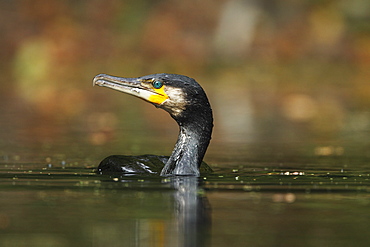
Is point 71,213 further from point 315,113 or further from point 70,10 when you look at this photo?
point 70,10

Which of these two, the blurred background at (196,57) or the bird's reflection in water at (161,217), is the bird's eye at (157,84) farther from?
the blurred background at (196,57)

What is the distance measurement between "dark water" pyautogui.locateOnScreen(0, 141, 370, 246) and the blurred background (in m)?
9.08

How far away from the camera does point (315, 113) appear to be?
21531mm

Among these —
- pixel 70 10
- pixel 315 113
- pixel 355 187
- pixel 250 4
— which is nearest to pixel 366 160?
pixel 355 187

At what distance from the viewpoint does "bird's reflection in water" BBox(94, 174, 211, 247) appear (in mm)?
6113

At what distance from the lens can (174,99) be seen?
10.0 m

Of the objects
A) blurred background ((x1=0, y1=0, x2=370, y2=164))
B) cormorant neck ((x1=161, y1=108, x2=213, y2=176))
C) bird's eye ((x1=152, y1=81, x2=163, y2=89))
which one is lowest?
cormorant neck ((x1=161, y1=108, x2=213, y2=176))

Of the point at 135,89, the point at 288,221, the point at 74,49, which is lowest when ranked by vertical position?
the point at 288,221

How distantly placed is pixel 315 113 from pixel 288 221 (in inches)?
584

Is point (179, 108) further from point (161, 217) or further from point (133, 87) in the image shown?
point (161, 217)

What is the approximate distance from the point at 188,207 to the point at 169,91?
104 inches

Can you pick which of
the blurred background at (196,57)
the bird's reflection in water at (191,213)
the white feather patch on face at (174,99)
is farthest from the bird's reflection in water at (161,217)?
the blurred background at (196,57)

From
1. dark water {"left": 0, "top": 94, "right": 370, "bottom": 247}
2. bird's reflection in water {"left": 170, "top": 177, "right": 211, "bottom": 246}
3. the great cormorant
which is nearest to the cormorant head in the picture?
the great cormorant

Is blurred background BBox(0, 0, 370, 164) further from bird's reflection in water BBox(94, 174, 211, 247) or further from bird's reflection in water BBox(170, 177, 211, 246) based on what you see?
bird's reflection in water BBox(94, 174, 211, 247)
